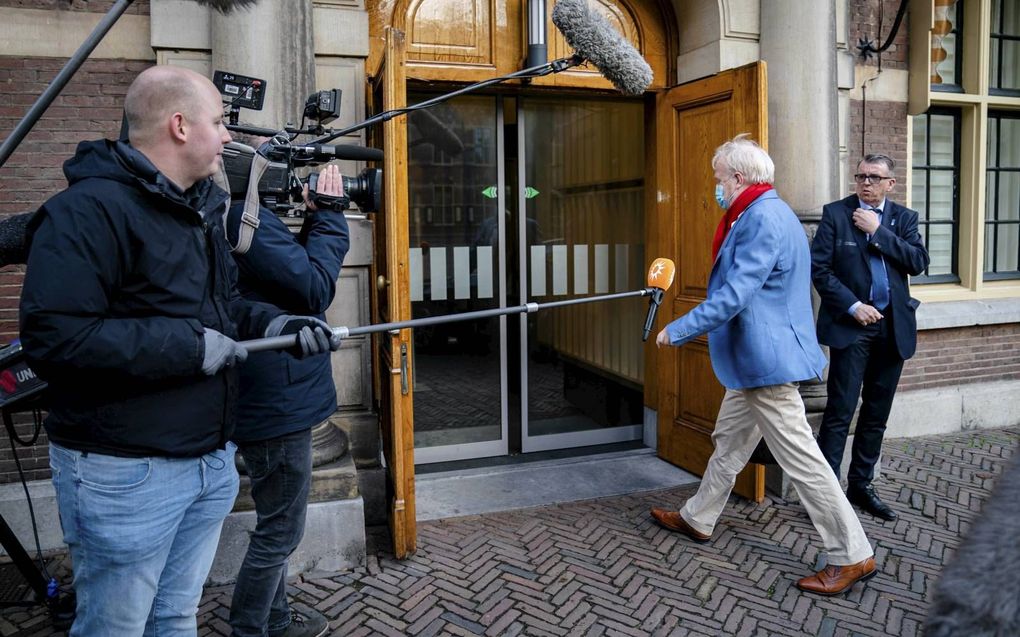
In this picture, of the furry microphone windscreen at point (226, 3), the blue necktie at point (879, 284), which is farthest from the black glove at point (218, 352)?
the blue necktie at point (879, 284)

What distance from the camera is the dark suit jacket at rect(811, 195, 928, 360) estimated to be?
4684 millimetres

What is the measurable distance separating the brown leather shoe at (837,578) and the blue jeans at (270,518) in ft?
8.10

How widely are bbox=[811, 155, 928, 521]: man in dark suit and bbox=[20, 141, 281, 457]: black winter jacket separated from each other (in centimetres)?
374

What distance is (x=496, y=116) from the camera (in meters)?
5.86

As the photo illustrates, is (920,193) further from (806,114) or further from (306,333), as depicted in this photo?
(306,333)

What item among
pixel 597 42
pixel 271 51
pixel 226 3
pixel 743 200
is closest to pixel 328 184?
pixel 226 3

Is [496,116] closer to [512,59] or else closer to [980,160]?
[512,59]

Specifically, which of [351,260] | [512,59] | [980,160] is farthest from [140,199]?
[980,160]

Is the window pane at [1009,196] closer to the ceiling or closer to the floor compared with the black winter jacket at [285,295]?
closer to the ceiling

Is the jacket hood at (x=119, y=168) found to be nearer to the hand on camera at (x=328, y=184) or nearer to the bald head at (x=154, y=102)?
the bald head at (x=154, y=102)

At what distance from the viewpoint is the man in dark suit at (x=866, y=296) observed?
468 centimetres

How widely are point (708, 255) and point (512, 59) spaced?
187 cm

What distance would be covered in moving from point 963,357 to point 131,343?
6907 millimetres

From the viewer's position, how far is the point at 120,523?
2027mm
